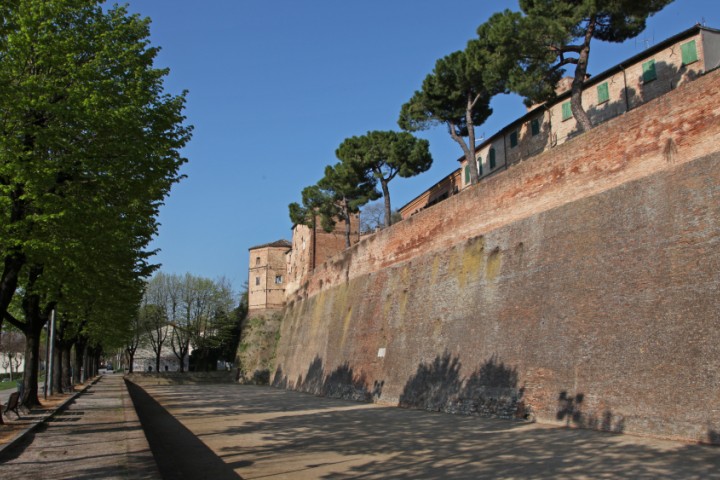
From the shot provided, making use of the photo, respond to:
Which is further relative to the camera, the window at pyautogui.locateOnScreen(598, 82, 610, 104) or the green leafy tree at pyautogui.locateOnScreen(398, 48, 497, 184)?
the green leafy tree at pyautogui.locateOnScreen(398, 48, 497, 184)

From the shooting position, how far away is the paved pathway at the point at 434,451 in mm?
8195

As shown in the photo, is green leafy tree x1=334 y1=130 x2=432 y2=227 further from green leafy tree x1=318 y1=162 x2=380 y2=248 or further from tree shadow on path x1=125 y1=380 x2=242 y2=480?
tree shadow on path x1=125 y1=380 x2=242 y2=480

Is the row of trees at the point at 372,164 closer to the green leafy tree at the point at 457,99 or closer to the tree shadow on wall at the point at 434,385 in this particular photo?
the green leafy tree at the point at 457,99

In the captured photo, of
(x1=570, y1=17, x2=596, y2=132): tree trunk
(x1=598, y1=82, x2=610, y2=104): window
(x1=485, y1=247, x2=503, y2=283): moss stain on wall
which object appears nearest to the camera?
(x1=485, y1=247, x2=503, y2=283): moss stain on wall

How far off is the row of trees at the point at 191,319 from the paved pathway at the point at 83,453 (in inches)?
1604

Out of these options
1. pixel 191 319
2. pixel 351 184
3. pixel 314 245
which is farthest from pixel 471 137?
pixel 191 319

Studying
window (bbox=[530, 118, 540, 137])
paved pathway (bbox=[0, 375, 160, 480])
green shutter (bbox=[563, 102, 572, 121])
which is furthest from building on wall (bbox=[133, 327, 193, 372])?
paved pathway (bbox=[0, 375, 160, 480])

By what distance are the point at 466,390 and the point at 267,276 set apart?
37.9 m

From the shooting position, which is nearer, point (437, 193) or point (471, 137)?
point (471, 137)

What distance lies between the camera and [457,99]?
26.0 metres

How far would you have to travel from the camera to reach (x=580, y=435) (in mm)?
11039

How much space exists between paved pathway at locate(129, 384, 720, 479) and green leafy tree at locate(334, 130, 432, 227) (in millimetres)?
18248

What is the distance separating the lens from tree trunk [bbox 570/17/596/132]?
17.3 m

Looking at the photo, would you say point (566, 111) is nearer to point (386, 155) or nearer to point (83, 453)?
point (386, 155)
